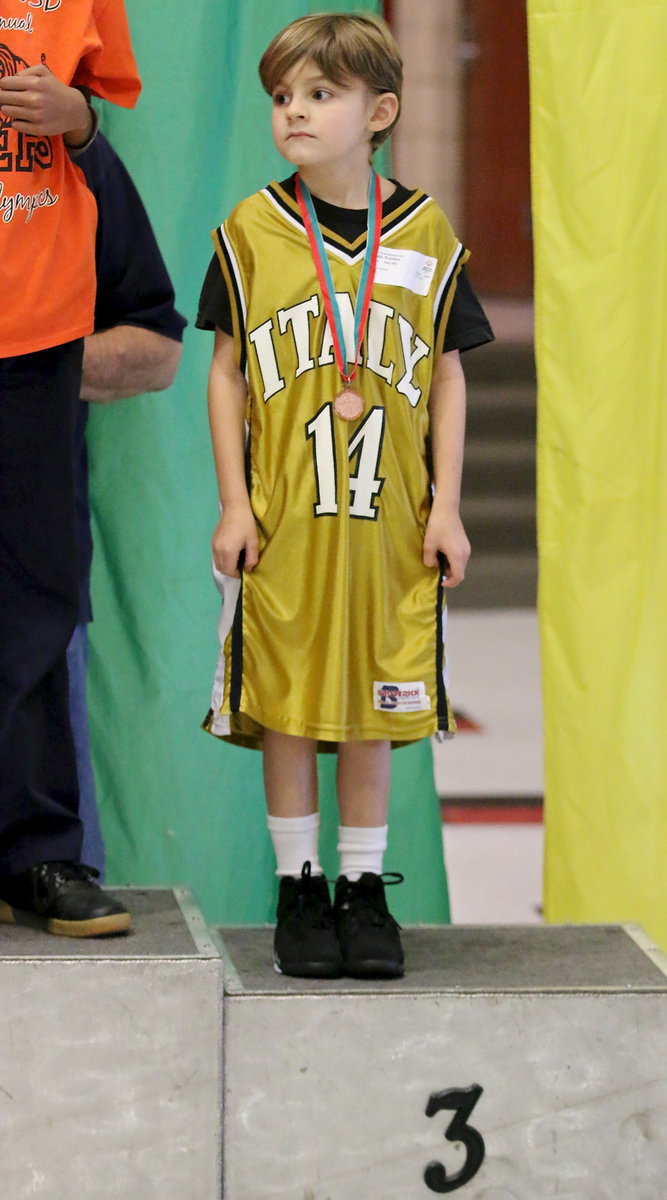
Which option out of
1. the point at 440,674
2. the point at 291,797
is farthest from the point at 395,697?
the point at 291,797

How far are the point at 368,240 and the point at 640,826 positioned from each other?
1.00 metres

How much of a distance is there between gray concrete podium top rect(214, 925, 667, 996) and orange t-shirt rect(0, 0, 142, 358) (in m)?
0.74

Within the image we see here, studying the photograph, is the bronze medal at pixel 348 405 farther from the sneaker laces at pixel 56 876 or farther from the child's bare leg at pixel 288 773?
the sneaker laces at pixel 56 876

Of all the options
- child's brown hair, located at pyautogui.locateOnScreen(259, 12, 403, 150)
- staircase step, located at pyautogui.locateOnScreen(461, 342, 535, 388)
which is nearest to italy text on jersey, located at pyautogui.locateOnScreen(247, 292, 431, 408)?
child's brown hair, located at pyautogui.locateOnScreen(259, 12, 403, 150)

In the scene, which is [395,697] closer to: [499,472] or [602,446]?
[602,446]

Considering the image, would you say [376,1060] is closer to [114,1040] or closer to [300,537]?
[114,1040]

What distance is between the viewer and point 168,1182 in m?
1.64

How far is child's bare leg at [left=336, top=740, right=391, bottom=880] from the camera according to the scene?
6.15ft

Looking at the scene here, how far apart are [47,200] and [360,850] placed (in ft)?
2.72

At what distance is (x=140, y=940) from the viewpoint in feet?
5.81

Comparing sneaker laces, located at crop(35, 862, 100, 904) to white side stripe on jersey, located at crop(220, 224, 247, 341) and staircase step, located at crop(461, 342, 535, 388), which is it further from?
staircase step, located at crop(461, 342, 535, 388)

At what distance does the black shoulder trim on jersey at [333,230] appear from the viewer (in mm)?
1832

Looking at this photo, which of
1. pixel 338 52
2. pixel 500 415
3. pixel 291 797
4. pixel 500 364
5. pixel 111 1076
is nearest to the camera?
pixel 111 1076

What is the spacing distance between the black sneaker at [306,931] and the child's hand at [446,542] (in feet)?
1.27
